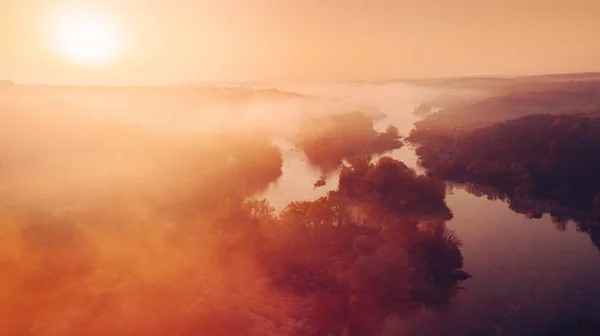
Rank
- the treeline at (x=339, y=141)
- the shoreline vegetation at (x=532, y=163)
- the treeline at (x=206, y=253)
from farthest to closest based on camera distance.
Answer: the treeline at (x=339, y=141) < the shoreline vegetation at (x=532, y=163) < the treeline at (x=206, y=253)

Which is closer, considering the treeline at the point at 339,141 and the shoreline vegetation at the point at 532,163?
the shoreline vegetation at the point at 532,163

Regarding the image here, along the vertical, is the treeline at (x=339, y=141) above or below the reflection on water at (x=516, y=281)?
above

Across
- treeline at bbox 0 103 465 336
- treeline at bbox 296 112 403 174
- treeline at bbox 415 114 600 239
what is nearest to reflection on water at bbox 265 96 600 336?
treeline at bbox 0 103 465 336

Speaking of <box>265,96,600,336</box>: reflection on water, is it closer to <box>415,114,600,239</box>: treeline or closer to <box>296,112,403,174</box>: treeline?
<box>415,114,600,239</box>: treeline

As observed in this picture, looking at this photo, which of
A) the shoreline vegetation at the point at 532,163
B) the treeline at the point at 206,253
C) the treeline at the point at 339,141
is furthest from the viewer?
the treeline at the point at 339,141

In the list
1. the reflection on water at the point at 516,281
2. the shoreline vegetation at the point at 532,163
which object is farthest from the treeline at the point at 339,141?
the reflection on water at the point at 516,281

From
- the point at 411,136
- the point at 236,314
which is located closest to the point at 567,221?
the point at 236,314

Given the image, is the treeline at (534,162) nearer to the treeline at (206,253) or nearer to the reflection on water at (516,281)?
the reflection on water at (516,281)

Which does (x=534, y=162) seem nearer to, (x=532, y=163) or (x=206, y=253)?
(x=532, y=163)
